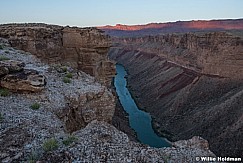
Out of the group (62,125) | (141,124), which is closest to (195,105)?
(141,124)

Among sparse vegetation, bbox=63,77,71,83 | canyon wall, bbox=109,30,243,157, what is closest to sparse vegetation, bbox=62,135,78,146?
sparse vegetation, bbox=63,77,71,83

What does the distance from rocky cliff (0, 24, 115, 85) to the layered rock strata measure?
986 centimetres

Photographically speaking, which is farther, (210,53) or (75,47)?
(210,53)

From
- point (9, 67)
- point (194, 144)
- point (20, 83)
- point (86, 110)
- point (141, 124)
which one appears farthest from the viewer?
point (141, 124)

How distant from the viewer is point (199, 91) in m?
35.1

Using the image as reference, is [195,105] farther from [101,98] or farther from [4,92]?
[4,92]

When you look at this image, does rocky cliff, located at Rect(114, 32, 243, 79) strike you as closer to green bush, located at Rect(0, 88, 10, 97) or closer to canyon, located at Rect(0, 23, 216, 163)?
canyon, located at Rect(0, 23, 216, 163)

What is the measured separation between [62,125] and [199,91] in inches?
1118

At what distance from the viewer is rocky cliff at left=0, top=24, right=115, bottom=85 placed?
19.8 metres

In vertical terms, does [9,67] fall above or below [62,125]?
above

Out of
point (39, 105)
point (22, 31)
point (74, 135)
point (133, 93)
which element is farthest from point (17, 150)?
point (133, 93)

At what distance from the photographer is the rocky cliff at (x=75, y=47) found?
19.8 m

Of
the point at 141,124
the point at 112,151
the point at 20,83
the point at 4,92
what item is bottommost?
the point at 141,124

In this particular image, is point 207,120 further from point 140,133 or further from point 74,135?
point 74,135
